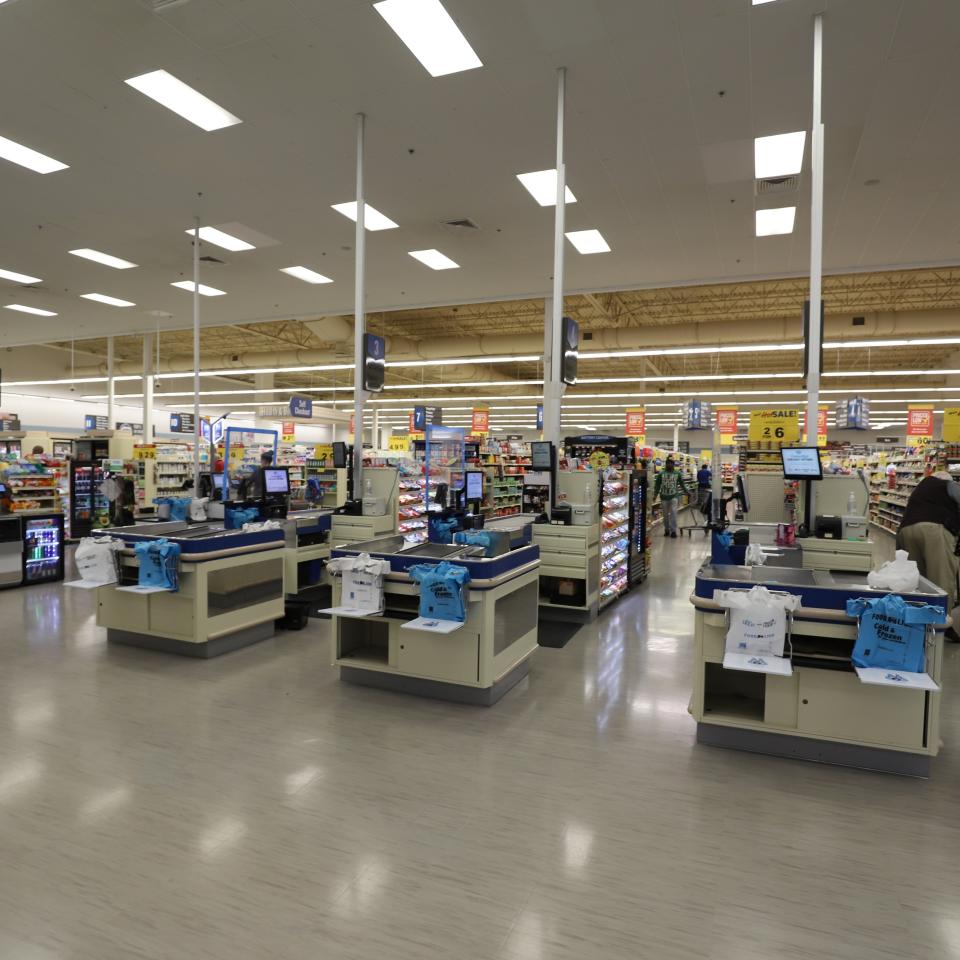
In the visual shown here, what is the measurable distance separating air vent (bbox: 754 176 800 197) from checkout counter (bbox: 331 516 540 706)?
4730 mm

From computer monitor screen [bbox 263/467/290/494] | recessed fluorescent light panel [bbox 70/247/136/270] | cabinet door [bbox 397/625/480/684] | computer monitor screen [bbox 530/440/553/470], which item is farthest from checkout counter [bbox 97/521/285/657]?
recessed fluorescent light panel [bbox 70/247/136/270]

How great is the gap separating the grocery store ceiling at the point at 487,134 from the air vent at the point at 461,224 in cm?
9

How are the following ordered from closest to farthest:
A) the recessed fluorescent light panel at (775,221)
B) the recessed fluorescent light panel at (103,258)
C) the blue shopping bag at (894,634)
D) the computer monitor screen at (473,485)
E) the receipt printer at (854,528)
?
the blue shopping bag at (894,634), the receipt printer at (854,528), the recessed fluorescent light panel at (775,221), the recessed fluorescent light panel at (103,258), the computer monitor screen at (473,485)

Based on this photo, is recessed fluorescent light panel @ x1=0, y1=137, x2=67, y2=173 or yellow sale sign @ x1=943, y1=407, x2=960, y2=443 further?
yellow sale sign @ x1=943, y1=407, x2=960, y2=443

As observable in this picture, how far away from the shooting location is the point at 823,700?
3611 millimetres

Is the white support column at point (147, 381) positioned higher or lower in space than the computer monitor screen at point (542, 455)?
higher

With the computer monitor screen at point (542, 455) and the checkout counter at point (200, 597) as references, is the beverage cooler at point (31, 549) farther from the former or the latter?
the computer monitor screen at point (542, 455)

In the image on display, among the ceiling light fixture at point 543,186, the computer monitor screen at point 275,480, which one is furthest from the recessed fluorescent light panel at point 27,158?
Result: the ceiling light fixture at point 543,186

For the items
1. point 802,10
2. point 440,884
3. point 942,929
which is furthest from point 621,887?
point 802,10

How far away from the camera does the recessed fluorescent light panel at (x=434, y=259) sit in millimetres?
9289

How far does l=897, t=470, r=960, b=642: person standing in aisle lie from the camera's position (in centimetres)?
631

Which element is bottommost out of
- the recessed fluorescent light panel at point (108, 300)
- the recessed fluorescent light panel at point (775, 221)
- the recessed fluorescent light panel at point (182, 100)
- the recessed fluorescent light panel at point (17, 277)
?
the recessed fluorescent light panel at point (775, 221)

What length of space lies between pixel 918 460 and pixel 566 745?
46.8 feet

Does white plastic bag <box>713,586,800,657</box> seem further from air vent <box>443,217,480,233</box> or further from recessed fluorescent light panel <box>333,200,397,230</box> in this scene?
recessed fluorescent light panel <box>333,200,397,230</box>
